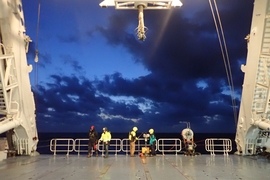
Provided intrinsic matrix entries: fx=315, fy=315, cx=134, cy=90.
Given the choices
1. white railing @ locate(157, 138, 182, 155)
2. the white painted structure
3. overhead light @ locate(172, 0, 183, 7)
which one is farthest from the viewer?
white railing @ locate(157, 138, 182, 155)

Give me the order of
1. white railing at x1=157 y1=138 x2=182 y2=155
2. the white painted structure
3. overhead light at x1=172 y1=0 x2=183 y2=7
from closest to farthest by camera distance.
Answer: overhead light at x1=172 y1=0 x2=183 y2=7
the white painted structure
white railing at x1=157 y1=138 x2=182 y2=155

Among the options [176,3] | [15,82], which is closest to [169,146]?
[15,82]

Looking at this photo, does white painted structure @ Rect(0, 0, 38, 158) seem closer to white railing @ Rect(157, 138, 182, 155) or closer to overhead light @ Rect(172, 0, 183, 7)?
white railing @ Rect(157, 138, 182, 155)

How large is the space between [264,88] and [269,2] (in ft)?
14.6

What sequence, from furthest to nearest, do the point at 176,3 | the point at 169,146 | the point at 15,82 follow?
the point at 169,146 → the point at 15,82 → the point at 176,3

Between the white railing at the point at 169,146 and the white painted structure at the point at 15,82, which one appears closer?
the white painted structure at the point at 15,82

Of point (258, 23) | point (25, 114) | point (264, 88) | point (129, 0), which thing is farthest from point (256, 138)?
point (25, 114)


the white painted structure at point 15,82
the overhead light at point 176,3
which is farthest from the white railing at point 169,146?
the overhead light at point 176,3

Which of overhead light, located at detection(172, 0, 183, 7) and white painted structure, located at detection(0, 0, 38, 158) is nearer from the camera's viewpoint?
overhead light, located at detection(172, 0, 183, 7)

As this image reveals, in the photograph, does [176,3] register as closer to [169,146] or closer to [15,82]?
[15,82]

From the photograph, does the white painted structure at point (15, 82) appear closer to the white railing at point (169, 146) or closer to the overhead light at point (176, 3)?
the white railing at point (169, 146)

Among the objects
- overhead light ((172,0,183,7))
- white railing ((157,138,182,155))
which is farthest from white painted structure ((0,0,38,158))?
overhead light ((172,0,183,7))

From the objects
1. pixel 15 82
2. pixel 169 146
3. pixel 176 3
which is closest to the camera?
pixel 176 3

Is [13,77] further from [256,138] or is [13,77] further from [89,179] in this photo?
[256,138]
